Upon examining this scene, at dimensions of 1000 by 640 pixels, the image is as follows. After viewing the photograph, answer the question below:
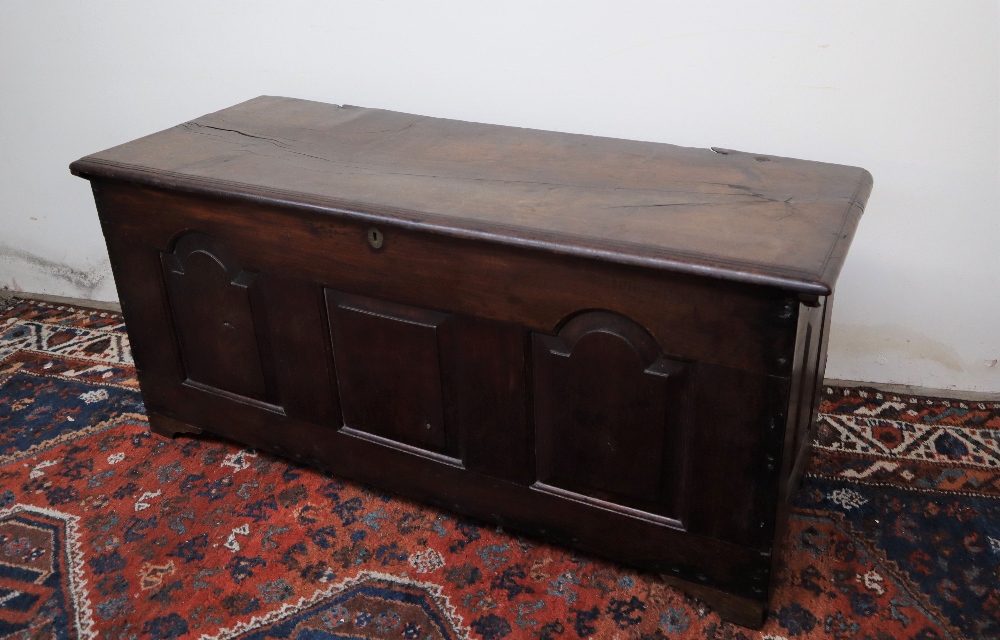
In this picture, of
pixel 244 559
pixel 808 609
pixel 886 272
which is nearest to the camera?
pixel 808 609

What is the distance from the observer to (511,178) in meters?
2.00

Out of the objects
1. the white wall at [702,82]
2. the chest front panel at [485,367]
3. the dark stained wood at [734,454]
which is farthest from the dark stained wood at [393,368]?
the white wall at [702,82]

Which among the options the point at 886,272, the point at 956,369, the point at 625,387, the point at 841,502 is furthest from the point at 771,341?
the point at 956,369

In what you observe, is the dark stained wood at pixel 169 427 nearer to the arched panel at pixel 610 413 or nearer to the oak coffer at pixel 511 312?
the oak coffer at pixel 511 312

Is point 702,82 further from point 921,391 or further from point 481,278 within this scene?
point 921,391

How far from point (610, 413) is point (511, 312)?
0.28 meters

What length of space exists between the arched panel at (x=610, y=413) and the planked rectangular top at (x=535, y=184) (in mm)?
193

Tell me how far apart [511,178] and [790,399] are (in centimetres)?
76

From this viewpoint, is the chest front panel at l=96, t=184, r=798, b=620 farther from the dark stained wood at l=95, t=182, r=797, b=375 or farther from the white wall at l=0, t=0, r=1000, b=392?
the white wall at l=0, t=0, r=1000, b=392

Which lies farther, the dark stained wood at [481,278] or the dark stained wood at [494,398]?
the dark stained wood at [494,398]

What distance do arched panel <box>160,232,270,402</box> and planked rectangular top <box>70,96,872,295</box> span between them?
0.19m

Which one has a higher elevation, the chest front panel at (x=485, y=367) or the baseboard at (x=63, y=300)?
the chest front panel at (x=485, y=367)

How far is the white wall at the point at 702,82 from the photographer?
2.20 m

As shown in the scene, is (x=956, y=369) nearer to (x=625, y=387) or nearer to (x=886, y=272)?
(x=886, y=272)
